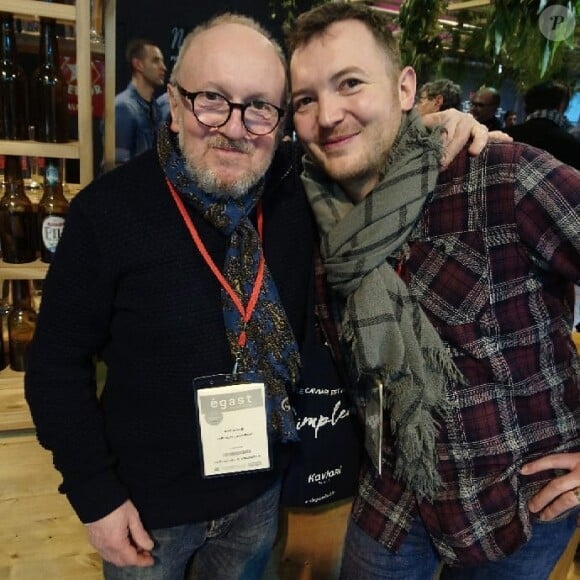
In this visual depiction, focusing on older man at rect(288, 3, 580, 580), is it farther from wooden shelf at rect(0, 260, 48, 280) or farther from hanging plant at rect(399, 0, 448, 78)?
hanging plant at rect(399, 0, 448, 78)

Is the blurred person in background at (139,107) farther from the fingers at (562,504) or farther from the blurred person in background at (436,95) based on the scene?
the fingers at (562,504)

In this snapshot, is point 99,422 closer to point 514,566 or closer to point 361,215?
point 361,215

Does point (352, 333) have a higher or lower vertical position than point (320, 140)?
lower

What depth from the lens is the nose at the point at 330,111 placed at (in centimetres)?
108

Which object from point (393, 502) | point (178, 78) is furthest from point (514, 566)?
point (178, 78)

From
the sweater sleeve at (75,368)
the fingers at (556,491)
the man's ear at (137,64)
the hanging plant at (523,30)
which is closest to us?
the sweater sleeve at (75,368)

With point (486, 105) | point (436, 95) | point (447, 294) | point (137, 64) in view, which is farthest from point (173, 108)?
point (486, 105)

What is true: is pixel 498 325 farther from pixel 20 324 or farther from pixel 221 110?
pixel 20 324

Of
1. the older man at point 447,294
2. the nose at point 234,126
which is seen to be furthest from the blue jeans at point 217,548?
the nose at point 234,126

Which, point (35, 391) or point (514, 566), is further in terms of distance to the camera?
point (514, 566)

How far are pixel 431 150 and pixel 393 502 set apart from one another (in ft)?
2.46

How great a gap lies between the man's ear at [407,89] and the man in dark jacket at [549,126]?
2376 mm

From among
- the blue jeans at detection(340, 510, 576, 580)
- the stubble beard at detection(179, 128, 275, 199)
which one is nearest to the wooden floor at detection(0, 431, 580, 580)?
the blue jeans at detection(340, 510, 576, 580)

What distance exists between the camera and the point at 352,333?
1104 millimetres
